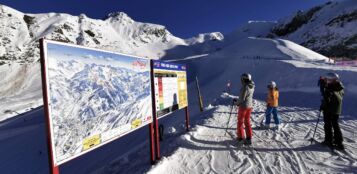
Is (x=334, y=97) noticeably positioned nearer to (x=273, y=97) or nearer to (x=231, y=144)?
(x=273, y=97)

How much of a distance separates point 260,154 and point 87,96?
464 cm

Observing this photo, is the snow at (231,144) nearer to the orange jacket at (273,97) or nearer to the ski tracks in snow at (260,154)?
the ski tracks in snow at (260,154)

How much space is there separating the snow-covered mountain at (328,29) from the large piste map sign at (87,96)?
60.9 meters

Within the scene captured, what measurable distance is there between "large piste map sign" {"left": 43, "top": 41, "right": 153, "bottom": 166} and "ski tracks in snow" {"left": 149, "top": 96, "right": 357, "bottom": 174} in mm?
1548

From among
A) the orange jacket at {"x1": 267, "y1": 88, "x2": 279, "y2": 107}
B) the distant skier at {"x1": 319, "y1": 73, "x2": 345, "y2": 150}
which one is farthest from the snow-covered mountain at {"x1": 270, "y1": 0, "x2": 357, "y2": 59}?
the distant skier at {"x1": 319, "y1": 73, "x2": 345, "y2": 150}

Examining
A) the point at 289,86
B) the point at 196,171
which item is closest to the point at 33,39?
the point at 289,86

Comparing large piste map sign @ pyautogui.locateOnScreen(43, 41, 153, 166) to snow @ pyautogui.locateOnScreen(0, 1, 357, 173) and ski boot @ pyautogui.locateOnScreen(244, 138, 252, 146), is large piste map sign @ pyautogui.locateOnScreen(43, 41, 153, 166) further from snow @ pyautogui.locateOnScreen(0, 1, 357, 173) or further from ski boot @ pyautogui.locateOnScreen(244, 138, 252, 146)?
ski boot @ pyautogui.locateOnScreen(244, 138, 252, 146)

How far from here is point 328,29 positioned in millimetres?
85812

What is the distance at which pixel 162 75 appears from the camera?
707cm

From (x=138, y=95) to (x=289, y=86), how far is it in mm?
18433

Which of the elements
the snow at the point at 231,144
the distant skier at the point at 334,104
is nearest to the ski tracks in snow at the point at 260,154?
the snow at the point at 231,144

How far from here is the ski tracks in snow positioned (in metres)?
5.71

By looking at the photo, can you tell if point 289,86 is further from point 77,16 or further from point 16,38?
point 77,16

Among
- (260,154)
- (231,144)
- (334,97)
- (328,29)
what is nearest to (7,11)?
(328,29)
